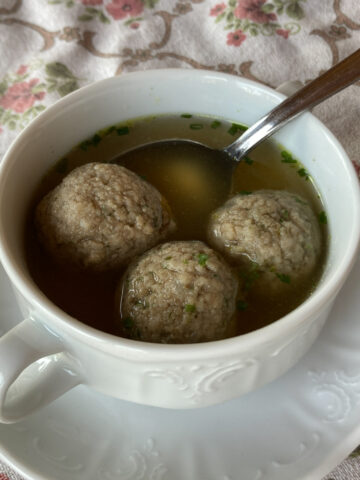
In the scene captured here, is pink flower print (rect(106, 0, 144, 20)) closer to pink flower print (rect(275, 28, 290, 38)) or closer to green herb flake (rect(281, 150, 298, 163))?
pink flower print (rect(275, 28, 290, 38))

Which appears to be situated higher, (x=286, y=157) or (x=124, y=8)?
(x=124, y=8)

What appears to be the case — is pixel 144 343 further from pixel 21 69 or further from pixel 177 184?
pixel 21 69

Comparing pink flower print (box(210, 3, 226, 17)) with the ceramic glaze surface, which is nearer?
the ceramic glaze surface

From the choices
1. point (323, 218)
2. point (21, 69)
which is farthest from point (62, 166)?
point (21, 69)

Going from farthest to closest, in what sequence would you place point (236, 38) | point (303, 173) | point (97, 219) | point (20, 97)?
point (236, 38)
point (20, 97)
point (303, 173)
point (97, 219)

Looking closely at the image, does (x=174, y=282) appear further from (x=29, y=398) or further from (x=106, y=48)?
(x=106, y=48)

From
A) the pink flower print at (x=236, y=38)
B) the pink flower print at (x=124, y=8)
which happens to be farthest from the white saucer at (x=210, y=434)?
the pink flower print at (x=124, y=8)

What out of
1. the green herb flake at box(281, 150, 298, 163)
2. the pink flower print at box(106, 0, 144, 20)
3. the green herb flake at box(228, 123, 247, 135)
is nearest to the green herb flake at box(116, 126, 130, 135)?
the green herb flake at box(228, 123, 247, 135)
